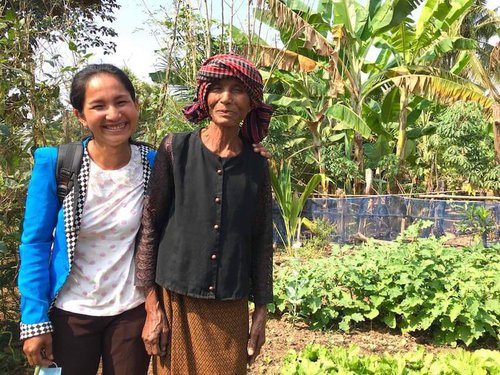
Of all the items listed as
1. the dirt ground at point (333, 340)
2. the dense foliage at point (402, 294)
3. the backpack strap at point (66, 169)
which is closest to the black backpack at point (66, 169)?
the backpack strap at point (66, 169)

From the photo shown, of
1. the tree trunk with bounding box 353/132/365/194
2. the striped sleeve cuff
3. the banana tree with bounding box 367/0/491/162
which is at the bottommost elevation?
the striped sleeve cuff

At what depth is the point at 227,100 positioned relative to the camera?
154 centimetres

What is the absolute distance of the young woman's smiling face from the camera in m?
1.56

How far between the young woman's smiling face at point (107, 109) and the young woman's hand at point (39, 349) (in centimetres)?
68

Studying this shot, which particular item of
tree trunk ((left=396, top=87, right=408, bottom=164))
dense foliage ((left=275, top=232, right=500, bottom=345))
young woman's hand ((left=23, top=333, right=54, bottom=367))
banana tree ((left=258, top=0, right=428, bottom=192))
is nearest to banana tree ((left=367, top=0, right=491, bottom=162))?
tree trunk ((left=396, top=87, right=408, bottom=164))

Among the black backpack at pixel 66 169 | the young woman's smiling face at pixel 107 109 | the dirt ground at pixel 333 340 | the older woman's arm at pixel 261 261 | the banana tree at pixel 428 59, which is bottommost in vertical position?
the dirt ground at pixel 333 340

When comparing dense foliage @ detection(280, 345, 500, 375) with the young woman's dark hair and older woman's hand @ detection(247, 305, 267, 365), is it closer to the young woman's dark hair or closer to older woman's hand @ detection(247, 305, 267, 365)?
older woman's hand @ detection(247, 305, 267, 365)

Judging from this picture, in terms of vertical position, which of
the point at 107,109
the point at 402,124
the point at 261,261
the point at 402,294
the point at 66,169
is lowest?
the point at 402,294

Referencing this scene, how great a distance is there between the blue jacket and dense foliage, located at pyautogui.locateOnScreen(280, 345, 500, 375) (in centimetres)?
117

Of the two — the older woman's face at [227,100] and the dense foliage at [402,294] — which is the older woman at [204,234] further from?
the dense foliage at [402,294]

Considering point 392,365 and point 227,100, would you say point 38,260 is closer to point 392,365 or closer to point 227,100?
point 227,100

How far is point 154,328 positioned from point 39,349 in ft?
1.21

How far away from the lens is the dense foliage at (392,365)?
2.18m

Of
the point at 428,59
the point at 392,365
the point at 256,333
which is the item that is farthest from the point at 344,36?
the point at 256,333
